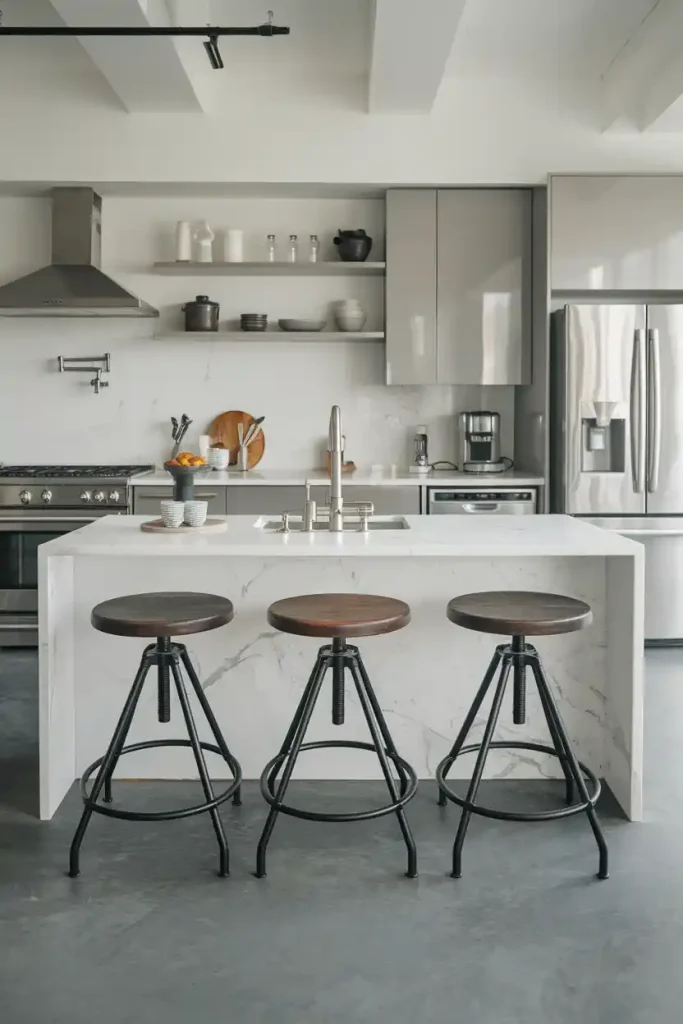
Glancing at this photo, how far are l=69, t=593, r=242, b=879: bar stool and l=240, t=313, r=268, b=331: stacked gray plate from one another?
2.72 meters

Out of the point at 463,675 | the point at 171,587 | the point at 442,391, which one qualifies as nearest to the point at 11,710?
the point at 171,587

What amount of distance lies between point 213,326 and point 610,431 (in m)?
2.22

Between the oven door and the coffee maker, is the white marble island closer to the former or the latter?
the oven door

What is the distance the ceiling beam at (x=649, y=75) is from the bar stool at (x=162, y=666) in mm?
3309

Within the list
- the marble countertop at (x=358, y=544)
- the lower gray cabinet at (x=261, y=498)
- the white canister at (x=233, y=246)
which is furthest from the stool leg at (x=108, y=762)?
the white canister at (x=233, y=246)

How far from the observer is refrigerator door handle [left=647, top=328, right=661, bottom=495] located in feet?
15.2

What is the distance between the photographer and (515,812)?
2.59 metres

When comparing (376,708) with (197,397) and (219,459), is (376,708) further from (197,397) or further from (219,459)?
(197,397)

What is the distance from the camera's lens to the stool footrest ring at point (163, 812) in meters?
2.31

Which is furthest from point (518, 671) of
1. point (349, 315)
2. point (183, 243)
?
point (183, 243)

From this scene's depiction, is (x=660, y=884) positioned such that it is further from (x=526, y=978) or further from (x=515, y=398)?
(x=515, y=398)

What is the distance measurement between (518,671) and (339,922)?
31.2 inches

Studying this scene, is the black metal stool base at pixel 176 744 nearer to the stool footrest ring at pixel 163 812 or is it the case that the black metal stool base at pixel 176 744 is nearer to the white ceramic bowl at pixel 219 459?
the stool footrest ring at pixel 163 812

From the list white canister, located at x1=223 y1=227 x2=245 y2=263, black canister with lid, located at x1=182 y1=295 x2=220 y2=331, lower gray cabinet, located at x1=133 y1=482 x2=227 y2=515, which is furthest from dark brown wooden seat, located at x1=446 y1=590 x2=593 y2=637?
white canister, located at x1=223 y1=227 x2=245 y2=263
